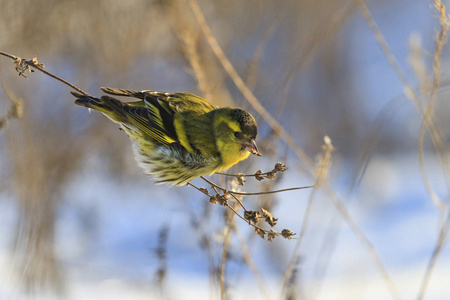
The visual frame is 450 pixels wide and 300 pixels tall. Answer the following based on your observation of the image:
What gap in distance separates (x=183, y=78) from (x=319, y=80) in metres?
2.17

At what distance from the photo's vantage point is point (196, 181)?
469 centimetres

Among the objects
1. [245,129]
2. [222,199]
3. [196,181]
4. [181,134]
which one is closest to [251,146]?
[245,129]

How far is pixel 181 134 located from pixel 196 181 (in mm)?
2463

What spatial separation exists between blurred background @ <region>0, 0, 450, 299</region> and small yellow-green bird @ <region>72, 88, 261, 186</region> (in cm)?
68

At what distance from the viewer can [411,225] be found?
5.82 metres

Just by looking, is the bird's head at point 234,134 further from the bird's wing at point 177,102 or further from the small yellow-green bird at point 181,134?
the bird's wing at point 177,102

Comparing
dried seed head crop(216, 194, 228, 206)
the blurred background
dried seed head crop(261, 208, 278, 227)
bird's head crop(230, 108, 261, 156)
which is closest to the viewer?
dried seed head crop(261, 208, 278, 227)

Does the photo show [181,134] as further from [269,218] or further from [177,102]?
[269,218]

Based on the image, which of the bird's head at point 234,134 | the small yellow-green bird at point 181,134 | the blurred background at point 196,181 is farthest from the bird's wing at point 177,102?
the blurred background at point 196,181

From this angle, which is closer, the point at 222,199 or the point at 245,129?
the point at 222,199

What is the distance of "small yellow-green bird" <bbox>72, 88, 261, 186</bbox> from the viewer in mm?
2152

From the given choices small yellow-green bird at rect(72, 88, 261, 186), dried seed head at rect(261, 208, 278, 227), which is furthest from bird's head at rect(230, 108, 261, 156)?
dried seed head at rect(261, 208, 278, 227)

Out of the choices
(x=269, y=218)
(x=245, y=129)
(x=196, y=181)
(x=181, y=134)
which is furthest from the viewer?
(x=196, y=181)

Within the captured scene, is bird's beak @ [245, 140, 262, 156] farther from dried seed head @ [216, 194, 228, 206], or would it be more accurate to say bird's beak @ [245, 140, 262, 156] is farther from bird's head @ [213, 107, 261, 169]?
dried seed head @ [216, 194, 228, 206]
